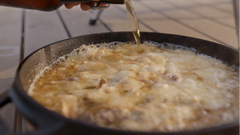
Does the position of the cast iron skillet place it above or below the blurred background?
above

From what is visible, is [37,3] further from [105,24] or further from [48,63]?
[105,24]

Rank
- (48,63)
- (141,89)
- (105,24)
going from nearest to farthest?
(141,89)
(48,63)
(105,24)

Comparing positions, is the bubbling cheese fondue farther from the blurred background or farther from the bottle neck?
the blurred background

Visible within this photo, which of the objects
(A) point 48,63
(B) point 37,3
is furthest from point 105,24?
(A) point 48,63

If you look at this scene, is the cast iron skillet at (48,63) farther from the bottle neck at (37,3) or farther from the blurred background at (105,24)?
the blurred background at (105,24)

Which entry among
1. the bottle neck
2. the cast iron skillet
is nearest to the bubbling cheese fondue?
the cast iron skillet

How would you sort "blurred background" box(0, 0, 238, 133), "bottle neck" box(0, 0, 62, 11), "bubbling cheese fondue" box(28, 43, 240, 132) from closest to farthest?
"bubbling cheese fondue" box(28, 43, 240, 132) < "bottle neck" box(0, 0, 62, 11) < "blurred background" box(0, 0, 238, 133)

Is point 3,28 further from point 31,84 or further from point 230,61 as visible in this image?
point 230,61
